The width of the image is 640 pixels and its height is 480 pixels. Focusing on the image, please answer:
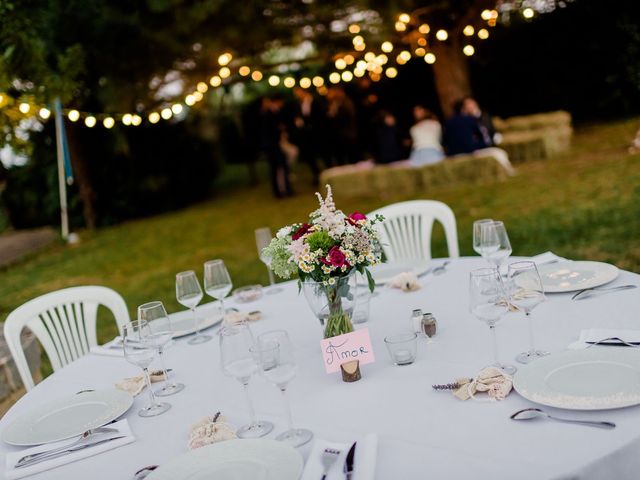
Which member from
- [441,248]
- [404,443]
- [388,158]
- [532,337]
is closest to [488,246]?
[532,337]

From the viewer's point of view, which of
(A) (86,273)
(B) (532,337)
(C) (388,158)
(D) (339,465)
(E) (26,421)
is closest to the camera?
(D) (339,465)

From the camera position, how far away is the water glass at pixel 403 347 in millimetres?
1715

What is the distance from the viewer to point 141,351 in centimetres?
168

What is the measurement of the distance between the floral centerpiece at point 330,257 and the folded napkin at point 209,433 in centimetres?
42

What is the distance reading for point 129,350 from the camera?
167 cm

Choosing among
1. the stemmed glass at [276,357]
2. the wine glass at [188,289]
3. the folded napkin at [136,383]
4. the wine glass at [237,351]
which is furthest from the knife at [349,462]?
the wine glass at [188,289]

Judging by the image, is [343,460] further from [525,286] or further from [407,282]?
[407,282]

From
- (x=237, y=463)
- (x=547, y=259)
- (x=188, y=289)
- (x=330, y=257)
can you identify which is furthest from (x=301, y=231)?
(x=547, y=259)

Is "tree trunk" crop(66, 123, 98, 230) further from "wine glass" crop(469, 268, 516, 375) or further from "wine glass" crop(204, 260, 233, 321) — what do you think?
"wine glass" crop(469, 268, 516, 375)

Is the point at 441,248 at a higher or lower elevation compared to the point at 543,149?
lower

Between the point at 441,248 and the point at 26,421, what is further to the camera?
the point at 441,248

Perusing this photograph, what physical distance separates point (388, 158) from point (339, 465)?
28.5ft

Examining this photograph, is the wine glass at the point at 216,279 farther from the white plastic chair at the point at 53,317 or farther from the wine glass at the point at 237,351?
the wine glass at the point at 237,351

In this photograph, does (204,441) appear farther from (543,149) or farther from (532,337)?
(543,149)
